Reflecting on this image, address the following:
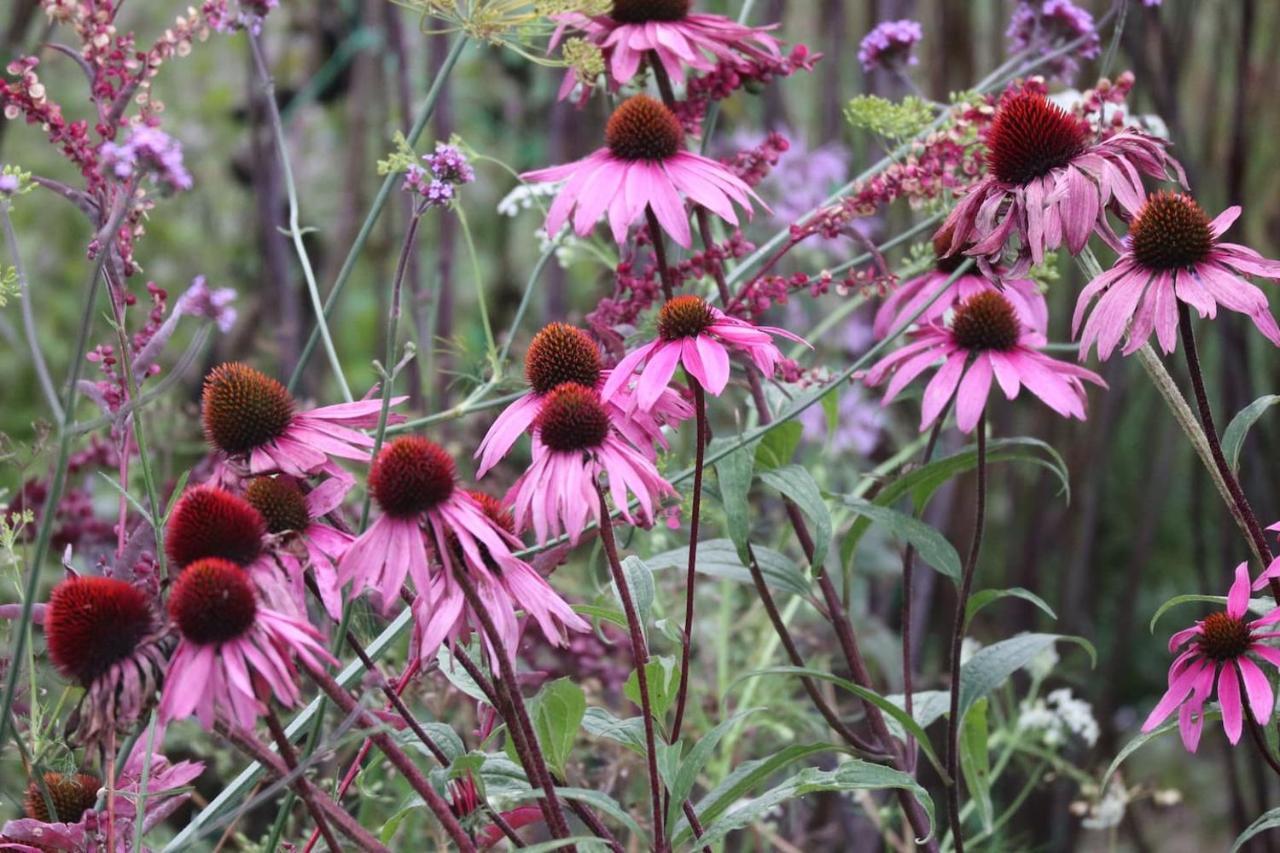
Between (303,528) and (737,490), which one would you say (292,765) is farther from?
(737,490)

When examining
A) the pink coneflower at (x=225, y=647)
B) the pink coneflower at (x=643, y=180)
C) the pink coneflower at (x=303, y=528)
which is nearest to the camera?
the pink coneflower at (x=225, y=647)

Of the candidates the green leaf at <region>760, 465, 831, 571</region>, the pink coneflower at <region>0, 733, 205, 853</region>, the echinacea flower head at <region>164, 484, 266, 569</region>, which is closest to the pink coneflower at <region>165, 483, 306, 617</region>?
the echinacea flower head at <region>164, 484, 266, 569</region>

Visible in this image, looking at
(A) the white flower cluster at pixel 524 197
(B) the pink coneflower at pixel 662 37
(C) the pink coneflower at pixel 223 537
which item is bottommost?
(C) the pink coneflower at pixel 223 537

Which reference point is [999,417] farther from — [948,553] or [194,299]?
[194,299]

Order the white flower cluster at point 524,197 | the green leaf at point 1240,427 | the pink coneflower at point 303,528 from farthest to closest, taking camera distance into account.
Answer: the white flower cluster at point 524,197 → the green leaf at point 1240,427 → the pink coneflower at point 303,528

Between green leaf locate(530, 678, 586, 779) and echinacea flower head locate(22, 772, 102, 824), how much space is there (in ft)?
0.83

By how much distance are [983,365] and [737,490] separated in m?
0.17

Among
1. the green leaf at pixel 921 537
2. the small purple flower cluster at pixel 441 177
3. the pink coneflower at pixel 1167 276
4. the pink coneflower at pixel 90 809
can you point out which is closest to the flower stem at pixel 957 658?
the green leaf at pixel 921 537

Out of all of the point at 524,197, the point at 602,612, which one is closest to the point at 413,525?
the point at 602,612

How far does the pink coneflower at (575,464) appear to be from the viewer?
2.19 ft

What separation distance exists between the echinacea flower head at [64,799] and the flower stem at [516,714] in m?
0.27

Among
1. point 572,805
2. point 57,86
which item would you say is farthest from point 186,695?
point 57,86

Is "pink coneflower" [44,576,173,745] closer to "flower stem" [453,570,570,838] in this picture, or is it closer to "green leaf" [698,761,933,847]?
"flower stem" [453,570,570,838]

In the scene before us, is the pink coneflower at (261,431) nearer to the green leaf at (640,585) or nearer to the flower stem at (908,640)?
the green leaf at (640,585)
